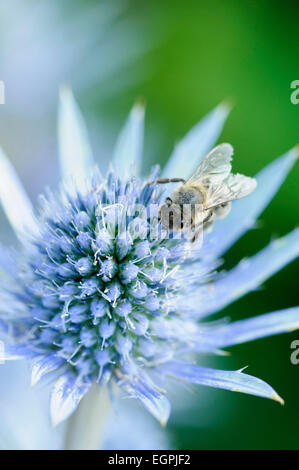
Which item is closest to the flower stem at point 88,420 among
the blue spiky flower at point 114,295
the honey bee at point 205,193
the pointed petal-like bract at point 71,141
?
the blue spiky flower at point 114,295

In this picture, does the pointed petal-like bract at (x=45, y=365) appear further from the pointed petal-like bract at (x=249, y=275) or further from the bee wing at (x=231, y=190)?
the bee wing at (x=231, y=190)

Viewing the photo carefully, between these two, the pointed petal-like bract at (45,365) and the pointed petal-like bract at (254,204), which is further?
the pointed petal-like bract at (254,204)

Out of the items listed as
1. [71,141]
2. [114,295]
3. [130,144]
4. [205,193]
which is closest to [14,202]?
[71,141]

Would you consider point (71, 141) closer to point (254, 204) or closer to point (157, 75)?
point (254, 204)

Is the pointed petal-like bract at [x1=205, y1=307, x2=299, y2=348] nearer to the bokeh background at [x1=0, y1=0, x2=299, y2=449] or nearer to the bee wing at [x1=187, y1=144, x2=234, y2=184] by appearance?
the bee wing at [x1=187, y1=144, x2=234, y2=184]

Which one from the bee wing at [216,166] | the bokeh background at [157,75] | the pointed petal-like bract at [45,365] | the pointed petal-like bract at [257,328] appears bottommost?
the pointed petal-like bract at [45,365]

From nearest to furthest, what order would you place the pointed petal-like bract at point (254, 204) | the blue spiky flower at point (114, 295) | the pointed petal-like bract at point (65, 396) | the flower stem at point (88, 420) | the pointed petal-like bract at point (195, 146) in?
1. the pointed petal-like bract at point (65, 396)
2. the blue spiky flower at point (114, 295)
3. the flower stem at point (88, 420)
4. the pointed petal-like bract at point (254, 204)
5. the pointed petal-like bract at point (195, 146)
